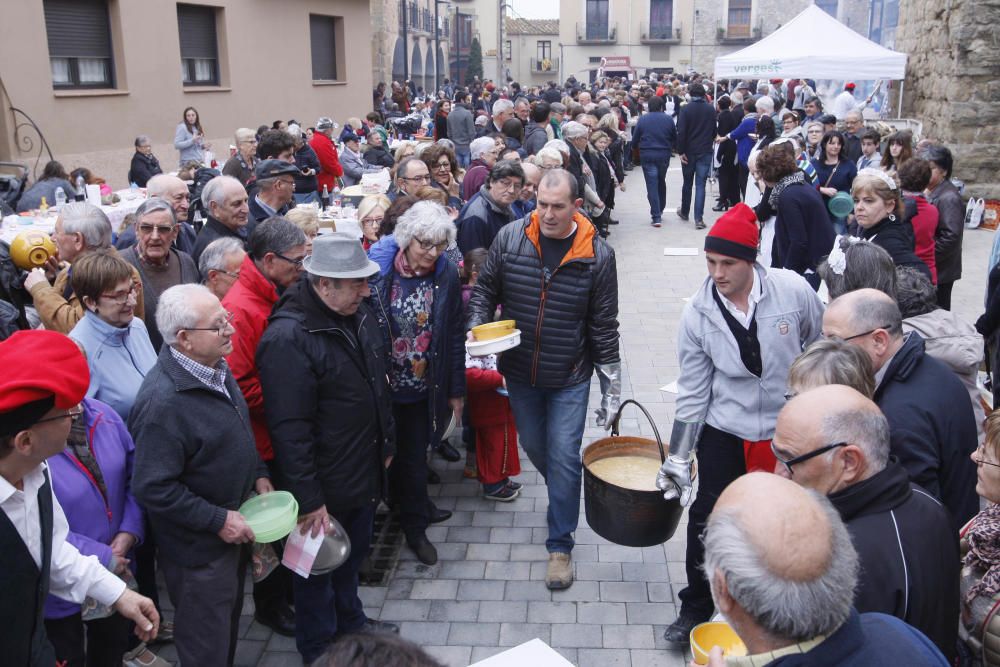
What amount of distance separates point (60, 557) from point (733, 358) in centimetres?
270

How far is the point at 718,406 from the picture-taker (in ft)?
12.3

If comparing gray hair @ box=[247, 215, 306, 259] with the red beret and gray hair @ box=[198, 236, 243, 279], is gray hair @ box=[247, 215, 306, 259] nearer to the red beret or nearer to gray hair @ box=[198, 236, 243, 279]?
gray hair @ box=[198, 236, 243, 279]

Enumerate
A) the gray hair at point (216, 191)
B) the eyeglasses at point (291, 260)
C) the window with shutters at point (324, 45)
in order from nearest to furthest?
1. the eyeglasses at point (291, 260)
2. the gray hair at point (216, 191)
3. the window with shutters at point (324, 45)

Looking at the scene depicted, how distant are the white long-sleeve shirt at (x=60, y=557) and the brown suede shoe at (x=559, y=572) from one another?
234cm

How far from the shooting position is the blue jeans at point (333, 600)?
3.81 m

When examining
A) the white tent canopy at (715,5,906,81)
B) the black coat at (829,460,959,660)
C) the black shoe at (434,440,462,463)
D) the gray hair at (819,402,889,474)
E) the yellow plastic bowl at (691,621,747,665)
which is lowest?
the black shoe at (434,440,462,463)

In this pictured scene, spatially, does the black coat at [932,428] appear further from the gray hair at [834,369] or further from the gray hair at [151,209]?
the gray hair at [151,209]

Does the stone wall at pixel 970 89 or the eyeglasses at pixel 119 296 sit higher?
the stone wall at pixel 970 89

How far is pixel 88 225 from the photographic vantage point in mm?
4750

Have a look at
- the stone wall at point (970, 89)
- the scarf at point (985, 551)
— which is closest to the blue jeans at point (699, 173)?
the stone wall at point (970, 89)

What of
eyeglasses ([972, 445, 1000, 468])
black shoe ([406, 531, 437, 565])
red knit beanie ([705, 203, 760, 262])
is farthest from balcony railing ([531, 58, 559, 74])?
eyeglasses ([972, 445, 1000, 468])

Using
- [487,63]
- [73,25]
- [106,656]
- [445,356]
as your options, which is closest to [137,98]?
[73,25]

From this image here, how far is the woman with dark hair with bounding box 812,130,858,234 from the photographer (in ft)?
30.1

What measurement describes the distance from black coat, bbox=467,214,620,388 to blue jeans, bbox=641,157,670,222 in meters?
9.50
